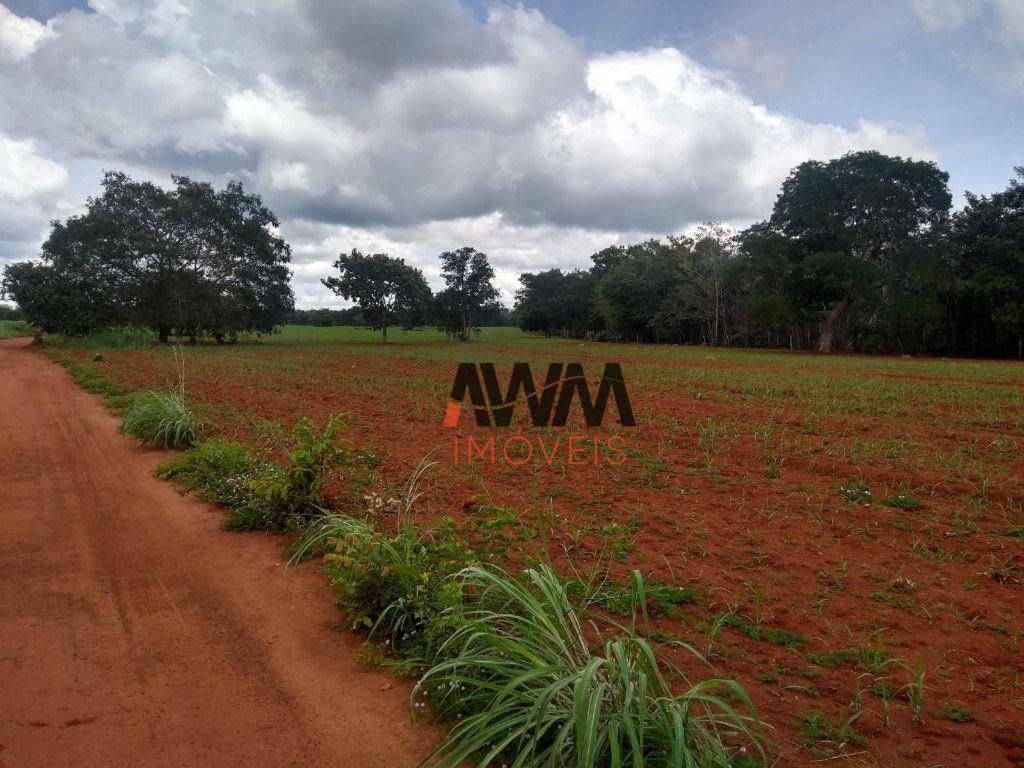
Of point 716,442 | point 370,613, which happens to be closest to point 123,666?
point 370,613

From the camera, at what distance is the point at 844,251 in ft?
99.7

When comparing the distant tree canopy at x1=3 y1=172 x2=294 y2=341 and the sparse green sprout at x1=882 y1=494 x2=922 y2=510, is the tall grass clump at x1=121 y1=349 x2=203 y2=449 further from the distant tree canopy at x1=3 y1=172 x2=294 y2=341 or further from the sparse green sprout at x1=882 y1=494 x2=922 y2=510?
the distant tree canopy at x1=3 y1=172 x2=294 y2=341

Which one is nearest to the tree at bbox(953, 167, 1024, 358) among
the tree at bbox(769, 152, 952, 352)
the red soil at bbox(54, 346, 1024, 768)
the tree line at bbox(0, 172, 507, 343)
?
the tree at bbox(769, 152, 952, 352)

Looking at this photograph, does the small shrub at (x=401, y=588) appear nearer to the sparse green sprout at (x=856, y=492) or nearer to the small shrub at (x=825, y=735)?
the small shrub at (x=825, y=735)

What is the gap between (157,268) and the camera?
32.2 meters

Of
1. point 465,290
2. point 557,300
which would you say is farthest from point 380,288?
point 557,300

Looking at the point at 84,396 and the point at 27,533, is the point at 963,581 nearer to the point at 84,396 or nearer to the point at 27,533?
the point at 27,533

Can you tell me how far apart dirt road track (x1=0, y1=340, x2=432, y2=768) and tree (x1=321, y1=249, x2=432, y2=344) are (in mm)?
39554

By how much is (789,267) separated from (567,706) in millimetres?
33656

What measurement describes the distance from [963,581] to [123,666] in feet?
15.8

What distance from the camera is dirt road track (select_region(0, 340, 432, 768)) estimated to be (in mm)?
2236

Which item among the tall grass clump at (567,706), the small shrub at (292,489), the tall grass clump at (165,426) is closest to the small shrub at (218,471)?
the small shrub at (292,489)

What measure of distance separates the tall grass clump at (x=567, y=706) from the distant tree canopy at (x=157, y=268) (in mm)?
32842

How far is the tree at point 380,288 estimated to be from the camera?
43000mm
